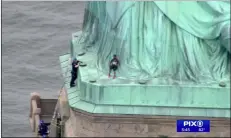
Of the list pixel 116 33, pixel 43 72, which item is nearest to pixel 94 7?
pixel 116 33

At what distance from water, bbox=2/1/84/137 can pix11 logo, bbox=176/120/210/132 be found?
10.4 meters

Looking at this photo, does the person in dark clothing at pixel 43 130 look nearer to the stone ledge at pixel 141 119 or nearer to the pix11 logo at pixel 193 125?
the stone ledge at pixel 141 119

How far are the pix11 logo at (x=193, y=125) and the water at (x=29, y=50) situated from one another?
10382mm

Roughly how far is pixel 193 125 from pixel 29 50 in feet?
68.0

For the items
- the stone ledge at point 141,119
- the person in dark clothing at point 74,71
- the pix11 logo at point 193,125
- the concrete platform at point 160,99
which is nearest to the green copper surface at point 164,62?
the concrete platform at point 160,99

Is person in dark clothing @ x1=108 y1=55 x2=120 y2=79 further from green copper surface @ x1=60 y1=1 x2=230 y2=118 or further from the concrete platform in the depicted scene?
the concrete platform

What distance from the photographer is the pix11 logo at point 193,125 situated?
109ft

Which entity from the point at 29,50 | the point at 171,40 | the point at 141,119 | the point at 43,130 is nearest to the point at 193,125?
the point at 141,119

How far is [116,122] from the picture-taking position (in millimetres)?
33125

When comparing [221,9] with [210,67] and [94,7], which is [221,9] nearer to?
[210,67]

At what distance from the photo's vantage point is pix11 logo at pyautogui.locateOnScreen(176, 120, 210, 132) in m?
33.1

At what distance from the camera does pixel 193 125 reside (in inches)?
1310

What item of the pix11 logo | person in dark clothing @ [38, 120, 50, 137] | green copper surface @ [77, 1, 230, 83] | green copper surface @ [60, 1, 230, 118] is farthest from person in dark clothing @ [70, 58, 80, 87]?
the pix11 logo

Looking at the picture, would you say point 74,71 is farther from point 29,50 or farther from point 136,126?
point 29,50
